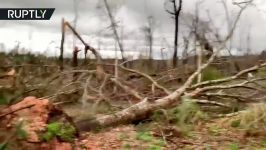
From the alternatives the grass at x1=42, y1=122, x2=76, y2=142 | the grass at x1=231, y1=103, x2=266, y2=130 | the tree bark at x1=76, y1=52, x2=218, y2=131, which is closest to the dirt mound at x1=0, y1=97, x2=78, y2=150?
the grass at x1=42, y1=122, x2=76, y2=142

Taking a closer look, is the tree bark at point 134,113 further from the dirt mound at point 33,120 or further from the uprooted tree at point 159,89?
the dirt mound at point 33,120

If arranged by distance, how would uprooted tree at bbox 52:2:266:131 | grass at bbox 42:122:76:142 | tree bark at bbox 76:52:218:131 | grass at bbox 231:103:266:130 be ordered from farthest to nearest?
uprooted tree at bbox 52:2:266:131, tree bark at bbox 76:52:218:131, grass at bbox 231:103:266:130, grass at bbox 42:122:76:142

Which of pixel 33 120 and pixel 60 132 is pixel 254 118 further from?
pixel 33 120

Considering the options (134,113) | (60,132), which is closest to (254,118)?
(134,113)

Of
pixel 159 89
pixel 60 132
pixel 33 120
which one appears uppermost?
pixel 159 89

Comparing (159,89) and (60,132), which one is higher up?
(159,89)

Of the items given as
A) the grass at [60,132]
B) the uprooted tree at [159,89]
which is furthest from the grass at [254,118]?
the grass at [60,132]

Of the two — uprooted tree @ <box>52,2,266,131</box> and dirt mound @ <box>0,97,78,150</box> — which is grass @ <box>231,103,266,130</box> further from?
dirt mound @ <box>0,97,78,150</box>

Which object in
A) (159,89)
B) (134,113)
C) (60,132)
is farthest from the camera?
(159,89)

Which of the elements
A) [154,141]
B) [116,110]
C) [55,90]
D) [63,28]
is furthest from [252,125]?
[63,28]

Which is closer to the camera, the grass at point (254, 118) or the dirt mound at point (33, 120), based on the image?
the dirt mound at point (33, 120)

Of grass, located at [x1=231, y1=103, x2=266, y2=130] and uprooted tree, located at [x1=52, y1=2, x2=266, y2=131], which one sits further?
uprooted tree, located at [x1=52, y1=2, x2=266, y2=131]

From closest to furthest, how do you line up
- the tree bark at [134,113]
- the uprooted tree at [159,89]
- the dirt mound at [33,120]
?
the dirt mound at [33,120], the tree bark at [134,113], the uprooted tree at [159,89]

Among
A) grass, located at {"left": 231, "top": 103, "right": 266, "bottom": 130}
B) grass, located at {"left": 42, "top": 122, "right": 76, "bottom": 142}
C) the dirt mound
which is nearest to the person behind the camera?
the dirt mound
